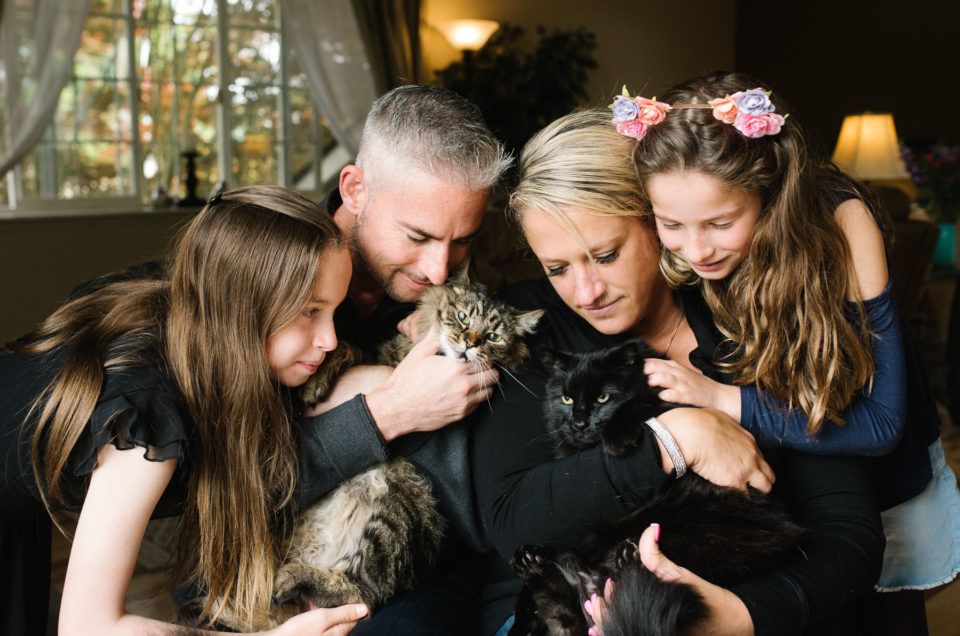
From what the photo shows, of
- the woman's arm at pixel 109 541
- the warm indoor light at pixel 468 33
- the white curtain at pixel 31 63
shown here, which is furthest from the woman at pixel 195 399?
the warm indoor light at pixel 468 33

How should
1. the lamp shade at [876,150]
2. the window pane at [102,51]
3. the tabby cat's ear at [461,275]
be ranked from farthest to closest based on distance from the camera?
the lamp shade at [876,150]
the window pane at [102,51]
the tabby cat's ear at [461,275]

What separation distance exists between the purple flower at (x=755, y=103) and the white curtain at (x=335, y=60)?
456cm

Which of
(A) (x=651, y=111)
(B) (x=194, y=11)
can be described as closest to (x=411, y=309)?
(A) (x=651, y=111)

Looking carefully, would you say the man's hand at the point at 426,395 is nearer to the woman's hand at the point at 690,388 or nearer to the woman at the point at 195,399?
the woman at the point at 195,399

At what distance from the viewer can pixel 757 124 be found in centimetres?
156

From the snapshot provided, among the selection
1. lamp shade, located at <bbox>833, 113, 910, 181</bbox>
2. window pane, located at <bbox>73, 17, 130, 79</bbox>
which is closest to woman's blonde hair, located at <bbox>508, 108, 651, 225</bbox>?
window pane, located at <bbox>73, 17, 130, 79</bbox>

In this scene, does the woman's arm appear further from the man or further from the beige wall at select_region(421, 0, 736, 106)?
the beige wall at select_region(421, 0, 736, 106)

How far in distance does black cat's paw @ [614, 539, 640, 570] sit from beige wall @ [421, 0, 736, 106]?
5.81 m

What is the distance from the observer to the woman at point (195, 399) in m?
1.27

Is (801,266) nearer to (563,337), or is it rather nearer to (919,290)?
(563,337)

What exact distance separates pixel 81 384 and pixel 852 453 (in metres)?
1.49

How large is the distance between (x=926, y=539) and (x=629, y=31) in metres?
7.35

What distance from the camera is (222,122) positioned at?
18.2ft

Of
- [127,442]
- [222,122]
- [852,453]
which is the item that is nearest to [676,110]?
[852,453]
